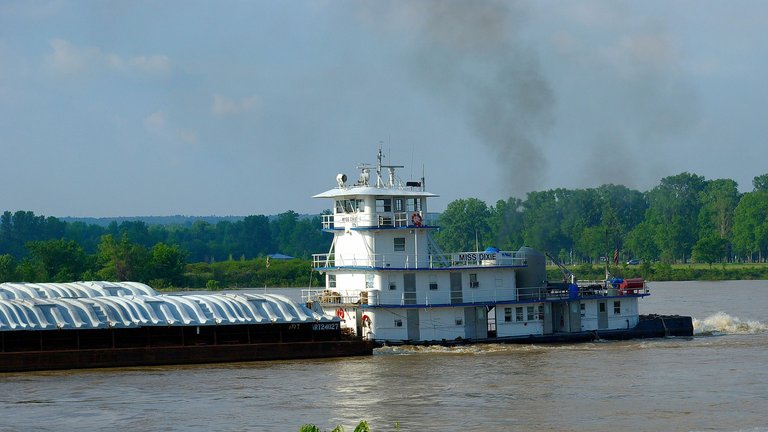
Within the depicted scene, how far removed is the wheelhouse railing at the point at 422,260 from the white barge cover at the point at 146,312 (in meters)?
3.47

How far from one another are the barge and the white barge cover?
0.04 metres

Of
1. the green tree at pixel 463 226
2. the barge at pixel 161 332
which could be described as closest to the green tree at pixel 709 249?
the green tree at pixel 463 226

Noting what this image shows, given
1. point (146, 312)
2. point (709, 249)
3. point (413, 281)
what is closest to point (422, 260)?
point (413, 281)

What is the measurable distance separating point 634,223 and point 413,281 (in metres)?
103

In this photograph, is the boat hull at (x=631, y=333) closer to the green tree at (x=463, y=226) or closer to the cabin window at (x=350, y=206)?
the cabin window at (x=350, y=206)

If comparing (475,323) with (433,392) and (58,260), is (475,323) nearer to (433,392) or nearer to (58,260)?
(433,392)

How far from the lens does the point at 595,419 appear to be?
3534 cm

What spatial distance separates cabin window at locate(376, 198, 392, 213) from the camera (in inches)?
2079

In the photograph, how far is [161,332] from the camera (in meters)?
47.5

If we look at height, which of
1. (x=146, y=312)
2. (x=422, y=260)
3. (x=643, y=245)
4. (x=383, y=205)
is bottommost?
(x=146, y=312)

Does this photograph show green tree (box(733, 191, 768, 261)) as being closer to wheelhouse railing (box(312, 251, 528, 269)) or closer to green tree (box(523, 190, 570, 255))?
green tree (box(523, 190, 570, 255))

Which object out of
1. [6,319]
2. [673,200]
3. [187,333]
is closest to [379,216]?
[187,333]

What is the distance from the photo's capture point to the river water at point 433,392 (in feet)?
116

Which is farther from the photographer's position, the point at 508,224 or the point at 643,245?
the point at 643,245
